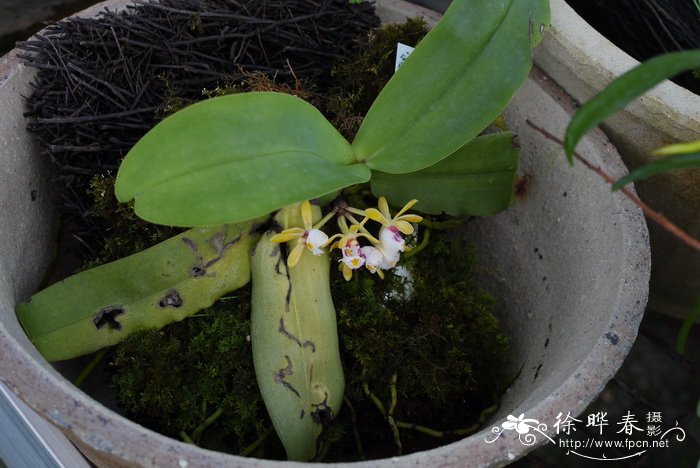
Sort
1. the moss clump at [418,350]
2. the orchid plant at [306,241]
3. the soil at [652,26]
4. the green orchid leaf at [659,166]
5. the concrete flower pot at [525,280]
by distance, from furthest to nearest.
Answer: the soil at [652,26], the moss clump at [418,350], the orchid plant at [306,241], the concrete flower pot at [525,280], the green orchid leaf at [659,166]

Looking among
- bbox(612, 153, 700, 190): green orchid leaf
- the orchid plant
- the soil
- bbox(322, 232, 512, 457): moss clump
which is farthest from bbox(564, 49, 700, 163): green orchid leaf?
the soil

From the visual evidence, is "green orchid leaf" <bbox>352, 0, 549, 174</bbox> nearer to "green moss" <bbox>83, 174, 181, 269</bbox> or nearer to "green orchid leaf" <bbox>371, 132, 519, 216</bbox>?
"green orchid leaf" <bbox>371, 132, 519, 216</bbox>

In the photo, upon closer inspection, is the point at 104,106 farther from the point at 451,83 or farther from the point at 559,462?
the point at 559,462

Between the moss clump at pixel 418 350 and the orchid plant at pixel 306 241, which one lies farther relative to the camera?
the moss clump at pixel 418 350

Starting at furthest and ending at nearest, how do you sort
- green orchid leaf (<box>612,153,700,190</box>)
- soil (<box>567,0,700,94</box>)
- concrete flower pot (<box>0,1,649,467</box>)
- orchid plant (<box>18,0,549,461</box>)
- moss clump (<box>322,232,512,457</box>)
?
soil (<box>567,0,700,94</box>)
moss clump (<box>322,232,512,457</box>)
orchid plant (<box>18,0,549,461</box>)
concrete flower pot (<box>0,1,649,467</box>)
green orchid leaf (<box>612,153,700,190</box>)

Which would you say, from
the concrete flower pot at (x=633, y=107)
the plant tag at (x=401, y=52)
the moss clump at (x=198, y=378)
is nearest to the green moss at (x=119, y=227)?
the moss clump at (x=198, y=378)

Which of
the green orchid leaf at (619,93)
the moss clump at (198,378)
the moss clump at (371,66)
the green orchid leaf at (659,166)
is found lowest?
the moss clump at (198,378)

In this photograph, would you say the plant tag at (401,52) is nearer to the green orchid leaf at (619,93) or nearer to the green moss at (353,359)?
the green moss at (353,359)

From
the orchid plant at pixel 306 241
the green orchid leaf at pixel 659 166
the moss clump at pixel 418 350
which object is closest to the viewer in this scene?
the green orchid leaf at pixel 659 166
